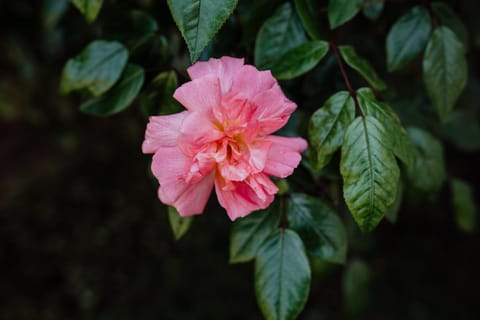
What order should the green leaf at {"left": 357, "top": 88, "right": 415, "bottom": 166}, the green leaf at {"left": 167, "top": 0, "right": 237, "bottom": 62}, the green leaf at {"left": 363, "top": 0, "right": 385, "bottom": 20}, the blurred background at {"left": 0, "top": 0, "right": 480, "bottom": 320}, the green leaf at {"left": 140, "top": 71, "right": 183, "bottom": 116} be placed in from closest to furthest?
the green leaf at {"left": 167, "top": 0, "right": 237, "bottom": 62}
the green leaf at {"left": 357, "top": 88, "right": 415, "bottom": 166}
the green leaf at {"left": 140, "top": 71, "right": 183, "bottom": 116}
the green leaf at {"left": 363, "top": 0, "right": 385, "bottom": 20}
the blurred background at {"left": 0, "top": 0, "right": 480, "bottom": 320}

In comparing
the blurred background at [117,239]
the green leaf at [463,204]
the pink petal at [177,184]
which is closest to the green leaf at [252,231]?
the pink petal at [177,184]

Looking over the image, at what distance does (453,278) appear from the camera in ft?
7.66

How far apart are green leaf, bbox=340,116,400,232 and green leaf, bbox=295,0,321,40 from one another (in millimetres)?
189

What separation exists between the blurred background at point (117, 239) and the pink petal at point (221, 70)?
1.40 m

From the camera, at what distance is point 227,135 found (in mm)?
744

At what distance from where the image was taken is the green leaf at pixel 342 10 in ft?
2.79

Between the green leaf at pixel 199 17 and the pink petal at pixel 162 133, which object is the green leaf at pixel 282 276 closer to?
the pink petal at pixel 162 133

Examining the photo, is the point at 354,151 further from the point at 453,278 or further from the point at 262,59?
the point at 453,278

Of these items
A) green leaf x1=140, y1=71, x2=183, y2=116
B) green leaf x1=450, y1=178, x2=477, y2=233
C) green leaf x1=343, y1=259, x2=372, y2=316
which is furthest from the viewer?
green leaf x1=343, y1=259, x2=372, y2=316

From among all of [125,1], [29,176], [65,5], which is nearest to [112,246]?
[29,176]

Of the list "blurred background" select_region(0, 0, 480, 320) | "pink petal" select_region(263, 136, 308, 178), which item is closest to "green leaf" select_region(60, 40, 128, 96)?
"pink petal" select_region(263, 136, 308, 178)

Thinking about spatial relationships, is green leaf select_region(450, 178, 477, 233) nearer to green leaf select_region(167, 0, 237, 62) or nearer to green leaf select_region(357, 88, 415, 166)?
green leaf select_region(357, 88, 415, 166)

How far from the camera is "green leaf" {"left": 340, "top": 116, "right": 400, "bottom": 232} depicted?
745mm

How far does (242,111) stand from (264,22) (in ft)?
0.85
